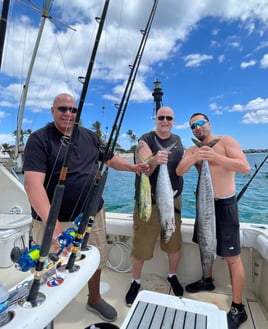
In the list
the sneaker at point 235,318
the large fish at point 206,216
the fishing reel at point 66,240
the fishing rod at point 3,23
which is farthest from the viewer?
the large fish at point 206,216

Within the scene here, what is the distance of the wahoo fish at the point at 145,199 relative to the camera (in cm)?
212

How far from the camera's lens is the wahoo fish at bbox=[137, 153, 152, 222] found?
2115 millimetres

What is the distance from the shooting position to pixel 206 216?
197 cm

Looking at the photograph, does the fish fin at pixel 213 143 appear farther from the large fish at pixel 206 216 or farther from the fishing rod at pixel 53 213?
the fishing rod at pixel 53 213

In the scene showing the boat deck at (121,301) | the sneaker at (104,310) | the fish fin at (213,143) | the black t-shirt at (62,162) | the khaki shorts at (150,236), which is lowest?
Result: the boat deck at (121,301)

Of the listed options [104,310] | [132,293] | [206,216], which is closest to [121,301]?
[132,293]

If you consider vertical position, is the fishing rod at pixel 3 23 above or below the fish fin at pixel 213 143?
above

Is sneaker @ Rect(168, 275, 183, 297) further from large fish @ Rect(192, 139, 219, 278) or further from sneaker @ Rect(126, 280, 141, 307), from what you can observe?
large fish @ Rect(192, 139, 219, 278)

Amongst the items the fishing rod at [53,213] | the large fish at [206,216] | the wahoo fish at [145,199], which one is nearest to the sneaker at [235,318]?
the large fish at [206,216]

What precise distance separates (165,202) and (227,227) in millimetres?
510

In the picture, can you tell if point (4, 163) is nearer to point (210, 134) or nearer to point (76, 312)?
point (76, 312)

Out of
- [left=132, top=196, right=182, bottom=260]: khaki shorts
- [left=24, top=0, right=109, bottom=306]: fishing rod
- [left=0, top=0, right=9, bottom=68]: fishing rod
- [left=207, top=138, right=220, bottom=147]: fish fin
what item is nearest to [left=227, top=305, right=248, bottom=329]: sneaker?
[left=132, top=196, right=182, bottom=260]: khaki shorts

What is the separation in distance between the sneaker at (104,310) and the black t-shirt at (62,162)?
74cm

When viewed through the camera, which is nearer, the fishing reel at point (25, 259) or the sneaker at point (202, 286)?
the fishing reel at point (25, 259)
